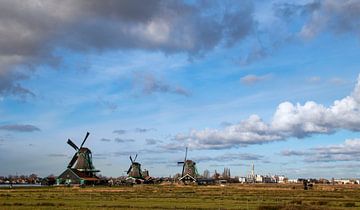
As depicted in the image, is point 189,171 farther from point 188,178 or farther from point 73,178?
point 73,178

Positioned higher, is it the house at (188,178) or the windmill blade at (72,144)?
the windmill blade at (72,144)

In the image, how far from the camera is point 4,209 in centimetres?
4147

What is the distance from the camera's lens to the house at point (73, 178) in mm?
142500

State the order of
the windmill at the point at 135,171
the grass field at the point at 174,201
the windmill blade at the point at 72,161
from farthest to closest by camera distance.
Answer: the windmill at the point at 135,171 < the windmill blade at the point at 72,161 < the grass field at the point at 174,201

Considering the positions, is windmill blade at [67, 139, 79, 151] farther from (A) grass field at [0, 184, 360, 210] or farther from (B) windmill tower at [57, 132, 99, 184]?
(A) grass field at [0, 184, 360, 210]

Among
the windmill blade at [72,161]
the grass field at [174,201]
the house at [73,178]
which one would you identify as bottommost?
the grass field at [174,201]

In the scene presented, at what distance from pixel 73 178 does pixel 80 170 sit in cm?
778

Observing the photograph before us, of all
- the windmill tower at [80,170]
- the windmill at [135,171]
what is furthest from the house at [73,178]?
the windmill at [135,171]

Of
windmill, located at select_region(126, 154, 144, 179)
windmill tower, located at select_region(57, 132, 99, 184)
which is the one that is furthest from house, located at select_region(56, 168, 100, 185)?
windmill, located at select_region(126, 154, 144, 179)

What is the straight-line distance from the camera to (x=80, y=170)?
494ft

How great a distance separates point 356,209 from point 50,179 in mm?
127732

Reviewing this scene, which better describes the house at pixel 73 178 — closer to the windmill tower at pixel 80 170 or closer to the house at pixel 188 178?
the windmill tower at pixel 80 170

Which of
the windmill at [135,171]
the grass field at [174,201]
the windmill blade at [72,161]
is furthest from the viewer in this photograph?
the windmill at [135,171]

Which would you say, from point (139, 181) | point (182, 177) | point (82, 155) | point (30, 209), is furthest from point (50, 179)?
point (30, 209)
